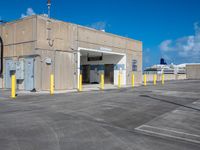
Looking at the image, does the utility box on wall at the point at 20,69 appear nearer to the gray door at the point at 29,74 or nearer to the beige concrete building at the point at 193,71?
the gray door at the point at 29,74

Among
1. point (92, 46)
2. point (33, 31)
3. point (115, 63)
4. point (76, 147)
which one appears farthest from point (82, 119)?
point (115, 63)

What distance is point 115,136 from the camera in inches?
→ 233

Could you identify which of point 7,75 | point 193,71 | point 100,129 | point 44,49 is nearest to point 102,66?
point 44,49

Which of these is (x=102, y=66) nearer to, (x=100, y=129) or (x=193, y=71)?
(x=100, y=129)

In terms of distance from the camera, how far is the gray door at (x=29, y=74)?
1714 cm

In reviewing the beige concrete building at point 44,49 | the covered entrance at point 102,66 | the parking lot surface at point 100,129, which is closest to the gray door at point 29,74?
the beige concrete building at point 44,49

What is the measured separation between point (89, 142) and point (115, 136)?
34.1 inches

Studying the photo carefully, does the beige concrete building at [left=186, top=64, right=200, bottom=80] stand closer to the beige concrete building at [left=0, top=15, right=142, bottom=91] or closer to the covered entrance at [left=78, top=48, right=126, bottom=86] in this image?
the covered entrance at [left=78, top=48, right=126, bottom=86]

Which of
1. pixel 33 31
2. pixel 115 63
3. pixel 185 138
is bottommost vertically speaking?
pixel 185 138

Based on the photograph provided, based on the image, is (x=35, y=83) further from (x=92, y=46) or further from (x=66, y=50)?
(x=92, y=46)

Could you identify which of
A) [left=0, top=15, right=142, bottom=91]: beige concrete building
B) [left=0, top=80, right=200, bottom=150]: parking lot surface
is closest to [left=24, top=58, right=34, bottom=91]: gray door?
[left=0, top=15, right=142, bottom=91]: beige concrete building

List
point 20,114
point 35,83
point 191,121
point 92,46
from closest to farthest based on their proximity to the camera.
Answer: point 191,121 < point 20,114 < point 35,83 < point 92,46

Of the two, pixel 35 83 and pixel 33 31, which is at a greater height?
pixel 33 31

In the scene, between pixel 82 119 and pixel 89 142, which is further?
pixel 82 119
